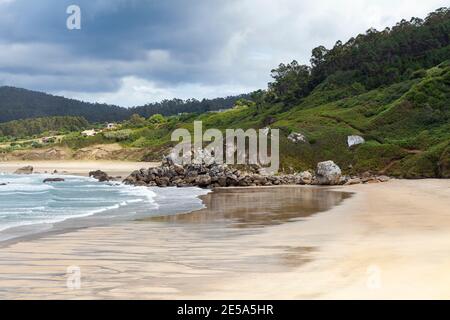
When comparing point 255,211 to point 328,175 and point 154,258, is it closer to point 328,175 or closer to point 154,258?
point 154,258

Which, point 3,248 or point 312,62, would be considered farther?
point 312,62

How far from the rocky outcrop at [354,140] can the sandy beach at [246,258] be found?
40.1 metres

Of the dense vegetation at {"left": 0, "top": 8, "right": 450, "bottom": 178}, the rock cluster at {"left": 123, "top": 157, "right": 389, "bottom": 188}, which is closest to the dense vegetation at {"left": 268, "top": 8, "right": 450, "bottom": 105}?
the dense vegetation at {"left": 0, "top": 8, "right": 450, "bottom": 178}

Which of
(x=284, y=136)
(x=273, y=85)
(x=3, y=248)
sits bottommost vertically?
(x=3, y=248)

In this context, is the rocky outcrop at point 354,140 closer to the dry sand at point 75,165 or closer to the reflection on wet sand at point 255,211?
the reflection on wet sand at point 255,211

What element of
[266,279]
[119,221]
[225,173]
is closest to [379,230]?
[266,279]

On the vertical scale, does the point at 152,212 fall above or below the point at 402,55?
below

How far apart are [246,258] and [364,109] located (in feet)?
229

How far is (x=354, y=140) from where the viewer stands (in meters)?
65.7

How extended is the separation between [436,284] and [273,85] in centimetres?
11675

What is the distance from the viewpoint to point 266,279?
37.8 feet

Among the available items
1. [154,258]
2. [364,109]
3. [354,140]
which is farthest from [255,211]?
[364,109]

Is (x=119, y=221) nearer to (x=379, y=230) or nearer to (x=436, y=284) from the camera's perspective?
(x=379, y=230)
